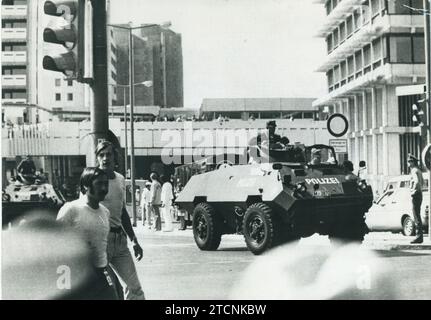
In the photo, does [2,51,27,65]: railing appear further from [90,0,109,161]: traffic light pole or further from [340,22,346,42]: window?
[340,22,346,42]: window

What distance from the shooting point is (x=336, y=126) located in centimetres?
1173

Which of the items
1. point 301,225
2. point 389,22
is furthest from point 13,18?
point 389,22

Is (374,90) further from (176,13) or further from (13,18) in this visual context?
(13,18)

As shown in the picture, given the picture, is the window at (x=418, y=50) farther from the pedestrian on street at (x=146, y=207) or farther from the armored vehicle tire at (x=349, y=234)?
the pedestrian on street at (x=146, y=207)

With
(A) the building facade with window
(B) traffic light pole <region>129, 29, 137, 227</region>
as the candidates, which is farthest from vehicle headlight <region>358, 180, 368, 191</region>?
(B) traffic light pole <region>129, 29, 137, 227</region>

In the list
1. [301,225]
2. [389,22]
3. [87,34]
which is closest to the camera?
[87,34]

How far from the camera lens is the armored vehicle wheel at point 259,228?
12.8 m

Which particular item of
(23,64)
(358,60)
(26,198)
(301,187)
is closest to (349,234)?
(301,187)

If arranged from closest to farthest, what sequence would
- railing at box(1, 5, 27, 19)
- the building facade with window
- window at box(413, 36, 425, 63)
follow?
railing at box(1, 5, 27, 19)
the building facade with window
window at box(413, 36, 425, 63)

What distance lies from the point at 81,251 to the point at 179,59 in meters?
3.66

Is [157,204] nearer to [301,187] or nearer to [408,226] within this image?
[301,187]

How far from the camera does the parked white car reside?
17.1 metres

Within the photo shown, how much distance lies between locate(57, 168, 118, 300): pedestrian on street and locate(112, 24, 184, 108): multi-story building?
2.94 meters

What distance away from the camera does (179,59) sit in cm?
1029
